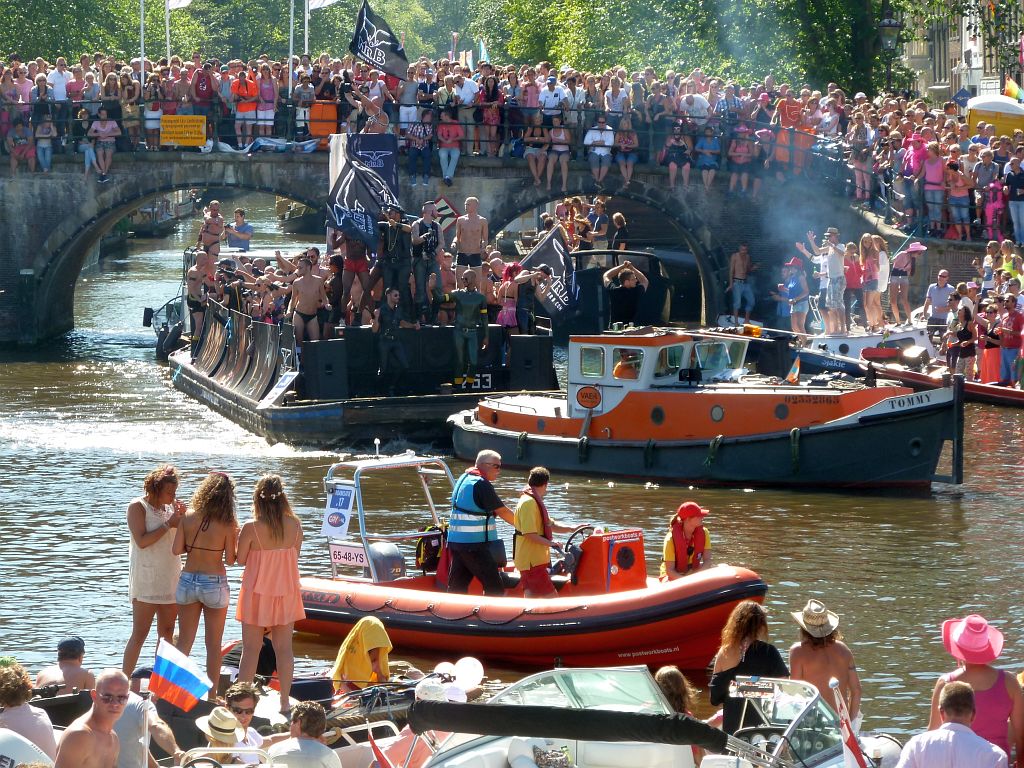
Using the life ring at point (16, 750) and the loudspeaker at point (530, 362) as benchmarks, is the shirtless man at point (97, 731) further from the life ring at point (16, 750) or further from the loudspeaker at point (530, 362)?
the loudspeaker at point (530, 362)

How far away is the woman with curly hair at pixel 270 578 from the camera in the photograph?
1101cm

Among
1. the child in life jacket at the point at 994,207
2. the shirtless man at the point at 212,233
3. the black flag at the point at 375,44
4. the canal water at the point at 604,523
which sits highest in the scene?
the black flag at the point at 375,44

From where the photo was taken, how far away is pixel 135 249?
60562mm

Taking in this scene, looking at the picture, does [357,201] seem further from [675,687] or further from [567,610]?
[675,687]

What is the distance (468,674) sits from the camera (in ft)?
36.2

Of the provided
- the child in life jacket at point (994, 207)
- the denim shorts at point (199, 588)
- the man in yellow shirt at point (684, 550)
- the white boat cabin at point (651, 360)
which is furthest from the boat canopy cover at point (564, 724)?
the child in life jacket at point (994, 207)

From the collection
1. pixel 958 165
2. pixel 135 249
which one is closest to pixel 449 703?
pixel 958 165

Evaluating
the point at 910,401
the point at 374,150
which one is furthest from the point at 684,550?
the point at 374,150

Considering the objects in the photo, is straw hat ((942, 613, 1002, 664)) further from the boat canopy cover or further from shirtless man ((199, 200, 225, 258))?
shirtless man ((199, 200, 225, 258))

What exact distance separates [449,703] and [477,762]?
2.03 feet

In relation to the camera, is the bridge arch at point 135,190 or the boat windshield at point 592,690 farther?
the bridge arch at point 135,190

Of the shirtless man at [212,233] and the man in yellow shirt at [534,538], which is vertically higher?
the shirtless man at [212,233]

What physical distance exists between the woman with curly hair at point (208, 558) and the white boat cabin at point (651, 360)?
30.6ft

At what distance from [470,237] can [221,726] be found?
→ 18331mm
